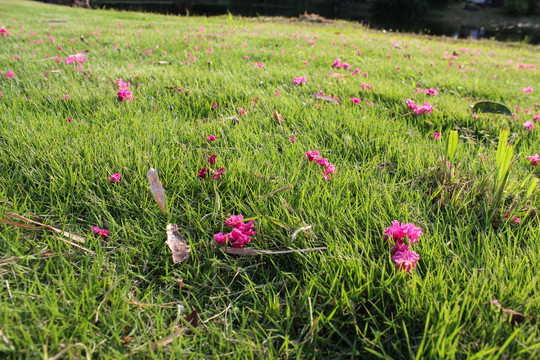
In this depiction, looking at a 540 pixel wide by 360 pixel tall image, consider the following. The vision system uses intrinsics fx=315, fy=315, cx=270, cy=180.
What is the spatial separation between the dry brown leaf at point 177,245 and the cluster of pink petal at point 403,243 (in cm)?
86

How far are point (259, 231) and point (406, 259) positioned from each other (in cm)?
62

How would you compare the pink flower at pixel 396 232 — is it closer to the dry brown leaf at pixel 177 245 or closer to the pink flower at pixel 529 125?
the dry brown leaf at pixel 177 245

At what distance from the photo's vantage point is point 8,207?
4.82 feet

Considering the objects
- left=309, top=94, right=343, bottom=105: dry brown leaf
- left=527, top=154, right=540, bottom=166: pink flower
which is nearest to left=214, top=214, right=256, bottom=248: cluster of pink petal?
left=527, top=154, right=540, bottom=166: pink flower

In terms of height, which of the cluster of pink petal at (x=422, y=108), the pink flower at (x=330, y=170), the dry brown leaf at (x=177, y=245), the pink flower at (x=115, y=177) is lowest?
the dry brown leaf at (x=177, y=245)

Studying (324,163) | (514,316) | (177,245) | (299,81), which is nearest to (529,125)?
(324,163)

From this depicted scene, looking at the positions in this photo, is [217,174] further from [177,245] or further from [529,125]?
[529,125]

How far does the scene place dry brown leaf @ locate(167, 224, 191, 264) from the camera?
52.7 inches

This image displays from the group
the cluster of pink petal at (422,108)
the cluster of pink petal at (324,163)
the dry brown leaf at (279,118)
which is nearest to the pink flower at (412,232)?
the cluster of pink petal at (324,163)

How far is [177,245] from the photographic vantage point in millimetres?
1384

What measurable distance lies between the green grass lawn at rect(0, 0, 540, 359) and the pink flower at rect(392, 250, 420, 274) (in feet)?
0.11

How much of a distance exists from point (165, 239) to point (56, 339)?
0.54 metres

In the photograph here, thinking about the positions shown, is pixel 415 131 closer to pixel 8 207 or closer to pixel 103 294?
pixel 103 294

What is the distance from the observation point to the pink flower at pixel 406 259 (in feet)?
3.86
